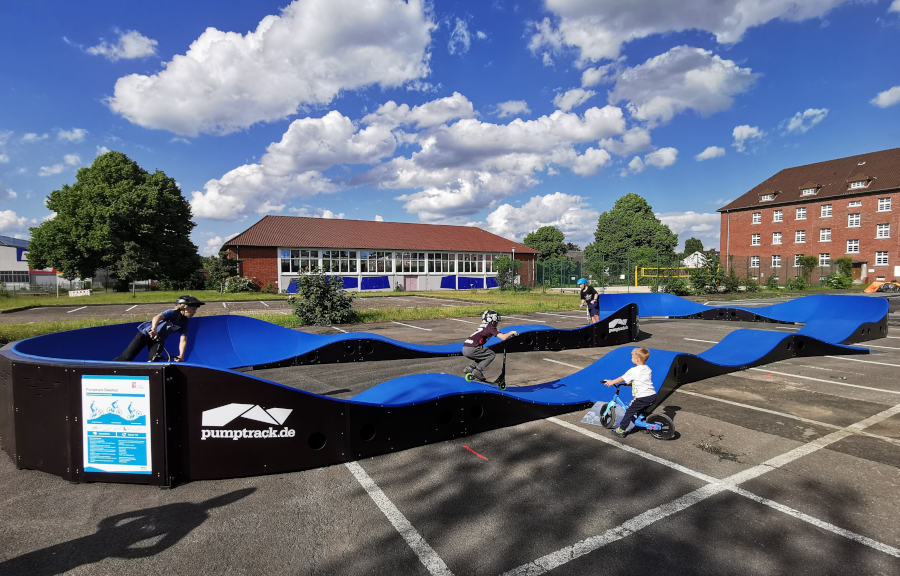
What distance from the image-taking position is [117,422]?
400 cm

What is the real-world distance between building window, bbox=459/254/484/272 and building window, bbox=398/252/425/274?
16.6 feet

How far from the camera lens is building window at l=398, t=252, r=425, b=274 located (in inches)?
1766

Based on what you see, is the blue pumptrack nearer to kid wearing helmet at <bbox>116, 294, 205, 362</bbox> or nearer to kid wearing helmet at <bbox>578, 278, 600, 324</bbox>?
kid wearing helmet at <bbox>116, 294, 205, 362</bbox>

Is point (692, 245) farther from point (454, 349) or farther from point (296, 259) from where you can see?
point (454, 349)

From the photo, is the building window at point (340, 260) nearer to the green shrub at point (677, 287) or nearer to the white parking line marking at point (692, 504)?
the green shrub at point (677, 287)

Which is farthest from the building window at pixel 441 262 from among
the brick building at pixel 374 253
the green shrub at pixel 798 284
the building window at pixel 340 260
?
the green shrub at pixel 798 284

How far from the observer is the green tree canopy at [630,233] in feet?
222

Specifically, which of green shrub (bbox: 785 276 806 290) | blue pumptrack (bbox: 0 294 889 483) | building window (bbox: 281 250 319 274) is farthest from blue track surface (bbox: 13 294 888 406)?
building window (bbox: 281 250 319 274)

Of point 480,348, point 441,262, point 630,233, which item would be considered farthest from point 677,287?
point 630,233

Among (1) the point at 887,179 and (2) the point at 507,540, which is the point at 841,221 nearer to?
(1) the point at 887,179

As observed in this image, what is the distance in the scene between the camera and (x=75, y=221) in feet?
112

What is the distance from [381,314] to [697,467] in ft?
52.8

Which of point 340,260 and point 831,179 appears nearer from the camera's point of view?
point 340,260

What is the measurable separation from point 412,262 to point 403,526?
42384 mm
